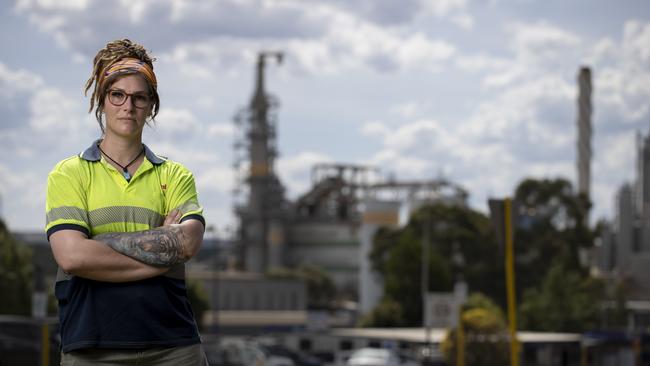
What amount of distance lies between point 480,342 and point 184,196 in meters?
42.5

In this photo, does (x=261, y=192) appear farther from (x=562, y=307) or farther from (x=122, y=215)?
(x=122, y=215)

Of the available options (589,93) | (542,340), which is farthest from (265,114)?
(542,340)

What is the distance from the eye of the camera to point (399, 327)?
86.4m

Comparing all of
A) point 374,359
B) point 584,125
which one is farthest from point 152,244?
point 584,125

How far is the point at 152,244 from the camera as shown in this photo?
11.9 feet

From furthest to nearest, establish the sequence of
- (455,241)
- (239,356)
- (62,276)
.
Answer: (455,241)
(239,356)
(62,276)

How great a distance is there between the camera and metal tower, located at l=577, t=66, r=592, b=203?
126 meters

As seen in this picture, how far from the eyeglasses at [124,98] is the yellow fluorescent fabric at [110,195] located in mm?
154

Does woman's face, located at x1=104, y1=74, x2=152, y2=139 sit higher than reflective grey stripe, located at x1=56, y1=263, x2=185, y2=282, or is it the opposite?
woman's face, located at x1=104, y1=74, x2=152, y2=139

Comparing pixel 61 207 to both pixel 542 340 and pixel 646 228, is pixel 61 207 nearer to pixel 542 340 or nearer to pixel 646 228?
pixel 542 340

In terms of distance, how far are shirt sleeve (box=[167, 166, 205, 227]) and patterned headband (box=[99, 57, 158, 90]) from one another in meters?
0.27

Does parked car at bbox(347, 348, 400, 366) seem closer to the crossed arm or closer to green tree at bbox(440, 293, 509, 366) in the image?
green tree at bbox(440, 293, 509, 366)

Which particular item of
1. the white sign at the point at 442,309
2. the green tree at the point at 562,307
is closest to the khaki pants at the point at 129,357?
the white sign at the point at 442,309

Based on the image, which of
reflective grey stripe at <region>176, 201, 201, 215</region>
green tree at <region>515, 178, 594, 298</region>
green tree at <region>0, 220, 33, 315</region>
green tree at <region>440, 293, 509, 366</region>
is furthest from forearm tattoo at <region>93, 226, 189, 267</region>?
green tree at <region>515, 178, 594, 298</region>
